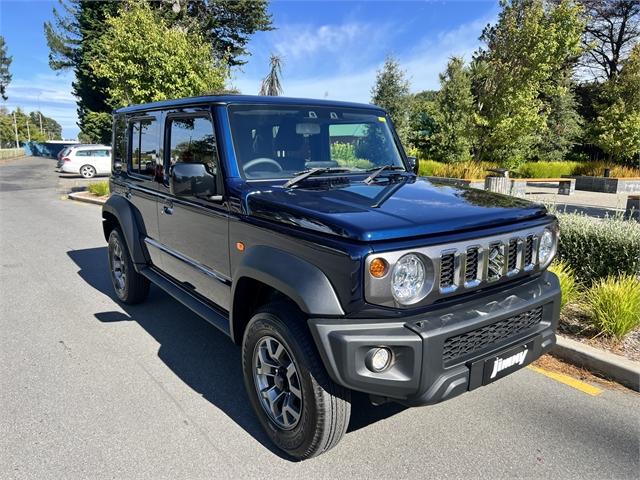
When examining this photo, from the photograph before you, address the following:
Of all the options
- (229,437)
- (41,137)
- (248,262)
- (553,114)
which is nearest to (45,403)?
(229,437)

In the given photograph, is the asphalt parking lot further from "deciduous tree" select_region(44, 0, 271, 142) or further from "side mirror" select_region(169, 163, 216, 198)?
"deciduous tree" select_region(44, 0, 271, 142)

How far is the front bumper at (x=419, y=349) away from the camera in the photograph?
2.19 metres

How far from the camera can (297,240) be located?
2.48 metres

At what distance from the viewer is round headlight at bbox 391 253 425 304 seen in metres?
2.21

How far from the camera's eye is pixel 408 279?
7.43 ft

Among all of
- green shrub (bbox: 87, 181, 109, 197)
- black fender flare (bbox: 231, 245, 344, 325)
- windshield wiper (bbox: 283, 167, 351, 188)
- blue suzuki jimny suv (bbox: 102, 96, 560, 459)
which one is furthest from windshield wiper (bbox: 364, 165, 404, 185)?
green shrub (bbox: 87, 181, 109, 197)

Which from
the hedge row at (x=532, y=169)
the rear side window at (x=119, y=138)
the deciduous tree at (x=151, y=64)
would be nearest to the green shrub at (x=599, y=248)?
the rear side window at (x=119, y=138)

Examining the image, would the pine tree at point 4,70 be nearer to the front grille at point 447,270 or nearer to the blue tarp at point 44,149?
the blue tarp at point 44,149

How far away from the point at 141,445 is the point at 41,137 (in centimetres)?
12694

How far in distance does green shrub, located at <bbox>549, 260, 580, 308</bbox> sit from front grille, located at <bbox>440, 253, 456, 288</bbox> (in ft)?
7.97

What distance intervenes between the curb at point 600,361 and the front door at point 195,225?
279 centimetres

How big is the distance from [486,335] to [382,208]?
89 cm

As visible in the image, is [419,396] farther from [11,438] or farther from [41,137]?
[41,137]

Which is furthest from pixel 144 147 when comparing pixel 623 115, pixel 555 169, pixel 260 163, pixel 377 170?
pixel 555 169
